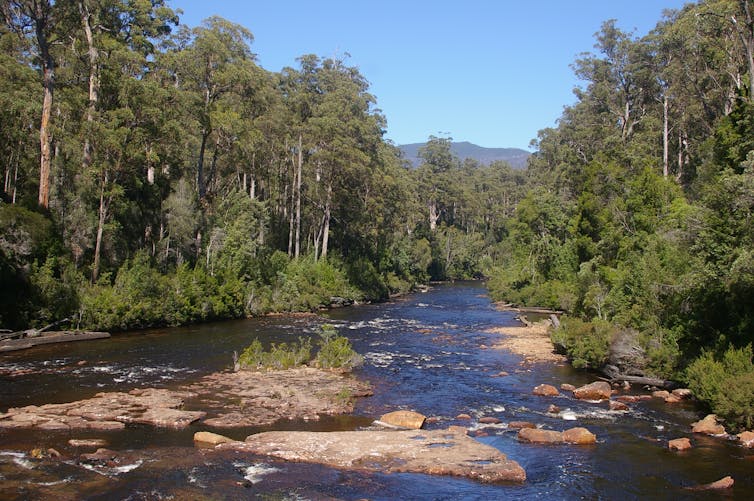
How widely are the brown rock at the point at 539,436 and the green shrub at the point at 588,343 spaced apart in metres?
9.20

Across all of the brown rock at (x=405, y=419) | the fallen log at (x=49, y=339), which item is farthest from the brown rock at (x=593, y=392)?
the fallen log at (x=49, y=339)

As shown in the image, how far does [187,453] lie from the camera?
13.9 meters

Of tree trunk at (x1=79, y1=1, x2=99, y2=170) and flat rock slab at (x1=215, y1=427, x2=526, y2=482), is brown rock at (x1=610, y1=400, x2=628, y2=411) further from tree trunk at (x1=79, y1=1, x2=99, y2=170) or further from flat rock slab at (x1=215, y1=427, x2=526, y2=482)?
tree trunk at (x1=79, y1=1, x2=99, y2=170)

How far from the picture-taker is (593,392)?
68.5ft

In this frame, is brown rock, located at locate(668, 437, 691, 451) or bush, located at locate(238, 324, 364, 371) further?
bush, located at locate(238, 324, 364, 371)

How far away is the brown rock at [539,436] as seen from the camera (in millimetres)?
15977

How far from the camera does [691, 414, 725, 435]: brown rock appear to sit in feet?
54.4

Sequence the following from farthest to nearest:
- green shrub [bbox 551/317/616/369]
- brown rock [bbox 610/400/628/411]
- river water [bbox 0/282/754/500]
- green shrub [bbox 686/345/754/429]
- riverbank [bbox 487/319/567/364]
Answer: riverbank [bbox 487/319/567/364] < green shrub [bbox 551/317/616/369] < brown rock [bbox 610/400/628/411] < green shrub [bbox 686/345/754/429] < river water [bbox 0/282/754/500]

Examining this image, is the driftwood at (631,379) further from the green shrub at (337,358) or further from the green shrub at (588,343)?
the green shrub at (337,358)

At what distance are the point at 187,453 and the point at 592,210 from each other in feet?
108

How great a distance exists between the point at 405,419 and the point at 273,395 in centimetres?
480

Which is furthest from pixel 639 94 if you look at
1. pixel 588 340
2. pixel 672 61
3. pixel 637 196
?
pixel 588 340

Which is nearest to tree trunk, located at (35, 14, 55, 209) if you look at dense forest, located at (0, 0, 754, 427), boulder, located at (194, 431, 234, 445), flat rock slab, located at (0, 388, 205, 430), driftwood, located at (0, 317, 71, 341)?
dense forest, located at (0, 0, 754, 427)

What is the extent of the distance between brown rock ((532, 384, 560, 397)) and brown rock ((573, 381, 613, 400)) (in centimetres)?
68
